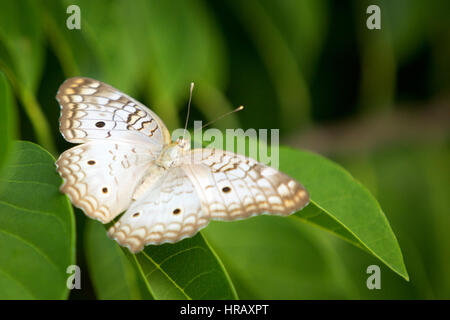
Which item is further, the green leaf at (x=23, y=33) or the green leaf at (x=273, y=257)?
the green leaf at (x=273, y=257)

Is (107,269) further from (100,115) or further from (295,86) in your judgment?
(295,86)

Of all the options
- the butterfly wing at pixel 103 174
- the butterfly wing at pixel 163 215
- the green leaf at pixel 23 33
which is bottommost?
the butterfly wing at pixel 163 215

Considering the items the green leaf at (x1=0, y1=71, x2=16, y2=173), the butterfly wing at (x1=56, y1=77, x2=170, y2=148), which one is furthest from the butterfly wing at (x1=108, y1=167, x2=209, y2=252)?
the green leaf at (x1=0, y1=71, x2=16, y2=173)

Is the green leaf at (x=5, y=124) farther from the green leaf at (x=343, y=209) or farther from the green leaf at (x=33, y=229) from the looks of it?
the green leaf at (x=343, y=209)

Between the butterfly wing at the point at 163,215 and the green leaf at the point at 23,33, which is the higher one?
the green leaf at the point at 23,33

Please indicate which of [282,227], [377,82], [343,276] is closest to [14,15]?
[282,227]

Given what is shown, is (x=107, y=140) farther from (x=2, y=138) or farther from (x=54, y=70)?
(x=54, y=70)

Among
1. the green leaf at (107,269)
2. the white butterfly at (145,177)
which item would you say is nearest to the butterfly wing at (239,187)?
the white butterfly at (145,177)

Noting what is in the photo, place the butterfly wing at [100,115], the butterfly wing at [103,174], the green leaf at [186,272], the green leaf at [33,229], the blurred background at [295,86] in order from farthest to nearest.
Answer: the blurred background at [295,86], the butterfly wing at [100,115], the butterfly wing at [103,174], the green leaf at [186,272], the green leaf at [33,229]
